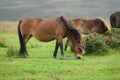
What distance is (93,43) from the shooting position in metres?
20.3

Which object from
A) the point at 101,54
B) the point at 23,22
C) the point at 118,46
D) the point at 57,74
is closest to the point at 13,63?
the point at 57,74

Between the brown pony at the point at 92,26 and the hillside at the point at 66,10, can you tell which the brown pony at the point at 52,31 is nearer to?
the brown pony at the point at 92,26

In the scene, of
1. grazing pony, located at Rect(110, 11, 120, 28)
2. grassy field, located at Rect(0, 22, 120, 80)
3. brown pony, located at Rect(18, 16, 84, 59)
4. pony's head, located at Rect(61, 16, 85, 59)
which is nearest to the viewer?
grassy field, located at Rect(0, 22, 120, 80)

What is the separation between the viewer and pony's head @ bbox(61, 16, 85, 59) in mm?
18328

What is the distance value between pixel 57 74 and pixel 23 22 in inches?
253

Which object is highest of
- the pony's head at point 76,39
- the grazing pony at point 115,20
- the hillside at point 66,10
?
the pony's head at point 76,39

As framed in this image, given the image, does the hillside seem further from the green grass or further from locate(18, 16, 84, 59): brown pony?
the green grass

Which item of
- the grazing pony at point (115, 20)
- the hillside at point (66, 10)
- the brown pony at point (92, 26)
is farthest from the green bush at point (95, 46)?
the hillside at point (66, 10)

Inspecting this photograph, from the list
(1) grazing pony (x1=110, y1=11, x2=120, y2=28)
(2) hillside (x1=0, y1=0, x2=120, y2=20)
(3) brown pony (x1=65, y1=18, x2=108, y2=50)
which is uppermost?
(3) brown pony (x1=65, y1=18, x2=108, y2=50)

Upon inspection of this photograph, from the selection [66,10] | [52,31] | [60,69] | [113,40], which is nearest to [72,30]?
[52,31]

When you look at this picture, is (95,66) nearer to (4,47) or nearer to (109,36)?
(109,36)

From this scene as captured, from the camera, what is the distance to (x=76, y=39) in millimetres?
18594

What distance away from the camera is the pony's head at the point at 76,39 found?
18.3 meters

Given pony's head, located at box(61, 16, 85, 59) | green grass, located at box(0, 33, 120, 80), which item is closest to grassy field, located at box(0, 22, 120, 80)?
green grass, located at box(0, 33, 120, 80)
